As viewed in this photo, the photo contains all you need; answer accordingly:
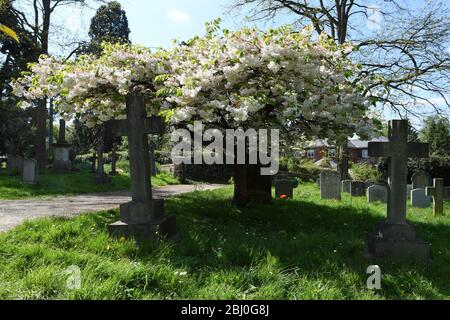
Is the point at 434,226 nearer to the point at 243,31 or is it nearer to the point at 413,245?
the point at 413,245

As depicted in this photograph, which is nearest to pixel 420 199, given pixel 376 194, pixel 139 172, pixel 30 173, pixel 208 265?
pixel 376 194

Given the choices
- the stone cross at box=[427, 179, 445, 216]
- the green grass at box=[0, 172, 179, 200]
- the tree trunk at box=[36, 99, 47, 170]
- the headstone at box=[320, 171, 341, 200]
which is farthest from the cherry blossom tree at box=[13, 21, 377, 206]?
the tree trunk at box=[36, 99, 47, 170]

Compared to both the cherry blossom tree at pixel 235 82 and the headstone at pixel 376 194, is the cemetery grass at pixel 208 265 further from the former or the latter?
the headstone at pixel 376 194

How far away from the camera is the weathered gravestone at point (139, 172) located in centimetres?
637

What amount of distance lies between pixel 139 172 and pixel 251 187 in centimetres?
559

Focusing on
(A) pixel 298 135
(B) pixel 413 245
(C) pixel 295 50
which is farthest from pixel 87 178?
(B) pixel 413 245

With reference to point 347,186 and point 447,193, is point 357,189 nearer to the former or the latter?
point 347,186

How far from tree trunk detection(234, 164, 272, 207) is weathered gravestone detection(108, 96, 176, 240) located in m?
3.61

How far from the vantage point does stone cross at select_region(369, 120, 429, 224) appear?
6.48 m

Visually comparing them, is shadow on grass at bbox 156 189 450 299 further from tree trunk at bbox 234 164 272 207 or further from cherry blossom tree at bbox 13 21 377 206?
cherry blossom tree at bbox 13 21 377 206

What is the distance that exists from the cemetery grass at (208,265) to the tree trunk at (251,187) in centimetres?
241

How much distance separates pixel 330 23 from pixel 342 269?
68.6 feet

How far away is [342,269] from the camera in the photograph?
16.7 feet

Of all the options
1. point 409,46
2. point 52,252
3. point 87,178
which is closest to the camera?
point 52,252
